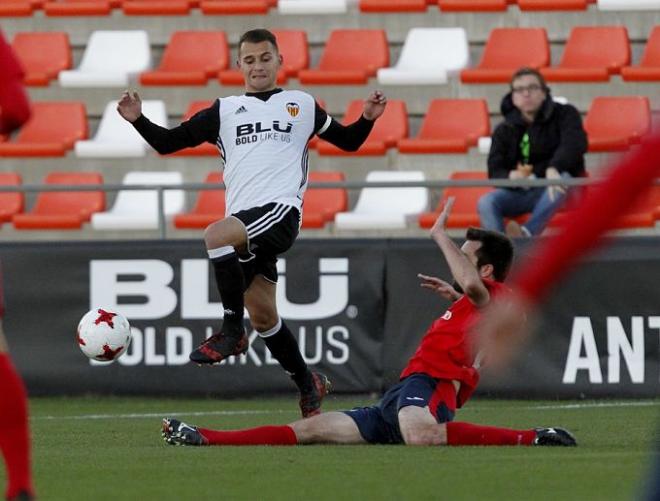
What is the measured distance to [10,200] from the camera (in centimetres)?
1434

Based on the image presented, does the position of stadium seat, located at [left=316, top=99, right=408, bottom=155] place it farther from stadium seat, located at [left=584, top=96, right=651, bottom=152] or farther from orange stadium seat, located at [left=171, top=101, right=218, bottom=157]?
stadium seat, located at [left=584, top=96, right=651, bottom=152]

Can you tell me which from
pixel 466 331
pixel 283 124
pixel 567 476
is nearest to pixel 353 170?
pixel 283 124

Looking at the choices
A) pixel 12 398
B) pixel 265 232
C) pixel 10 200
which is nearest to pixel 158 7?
pixel 10 200

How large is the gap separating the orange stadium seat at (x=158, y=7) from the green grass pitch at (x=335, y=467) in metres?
6.81

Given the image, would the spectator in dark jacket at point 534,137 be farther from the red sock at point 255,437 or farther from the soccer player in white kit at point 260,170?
the red sock at point 255,437

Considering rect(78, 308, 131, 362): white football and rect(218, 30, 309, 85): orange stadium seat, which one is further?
rect(218, 30, 309, 85): orange stadium seat

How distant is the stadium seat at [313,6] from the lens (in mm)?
15242

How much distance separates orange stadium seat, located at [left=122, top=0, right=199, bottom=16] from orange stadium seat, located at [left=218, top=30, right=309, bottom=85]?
0.97 metres

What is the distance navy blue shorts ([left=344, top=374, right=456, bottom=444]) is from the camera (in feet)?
24.2

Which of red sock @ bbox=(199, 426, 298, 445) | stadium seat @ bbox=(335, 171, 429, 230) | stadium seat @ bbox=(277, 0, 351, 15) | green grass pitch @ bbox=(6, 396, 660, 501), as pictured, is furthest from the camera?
stadium seat @ bbox=(277, 0, 351, 15)

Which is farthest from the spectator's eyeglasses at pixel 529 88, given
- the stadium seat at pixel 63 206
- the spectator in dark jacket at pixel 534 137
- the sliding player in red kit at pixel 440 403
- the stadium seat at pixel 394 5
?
the sliding player in red kit at pixel 440 403

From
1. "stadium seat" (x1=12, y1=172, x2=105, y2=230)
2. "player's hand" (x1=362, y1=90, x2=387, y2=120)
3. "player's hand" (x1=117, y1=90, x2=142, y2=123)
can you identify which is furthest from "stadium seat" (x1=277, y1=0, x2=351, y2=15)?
"player's hand" (x1=117, y1=90, x2=142, y2=123)

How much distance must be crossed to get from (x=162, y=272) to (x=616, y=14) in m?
5.47

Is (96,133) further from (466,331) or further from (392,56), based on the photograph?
(466,331)
